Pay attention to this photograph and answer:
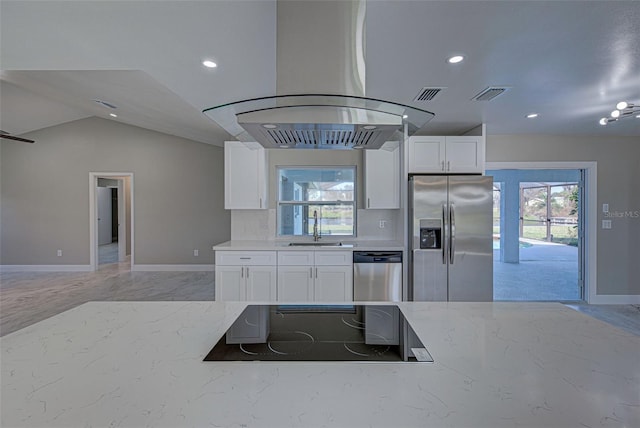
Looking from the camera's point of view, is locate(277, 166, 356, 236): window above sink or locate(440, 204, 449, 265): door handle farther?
locate(277, 166, 356, 236): window above sink

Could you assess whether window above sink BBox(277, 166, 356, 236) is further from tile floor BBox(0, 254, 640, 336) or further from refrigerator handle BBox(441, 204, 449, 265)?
tile floor BBox(0, 254, 640, 336)

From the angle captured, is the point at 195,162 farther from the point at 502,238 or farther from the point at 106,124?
the point at 502,238

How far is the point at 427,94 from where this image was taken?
2.91 m

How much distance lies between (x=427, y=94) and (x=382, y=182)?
4.09 feet

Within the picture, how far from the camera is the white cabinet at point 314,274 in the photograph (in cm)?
355

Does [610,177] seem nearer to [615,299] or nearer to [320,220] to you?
[615,299]

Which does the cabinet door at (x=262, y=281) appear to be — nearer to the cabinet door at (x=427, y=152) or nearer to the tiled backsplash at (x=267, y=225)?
the tiled backsplash at (x=267, y=225)

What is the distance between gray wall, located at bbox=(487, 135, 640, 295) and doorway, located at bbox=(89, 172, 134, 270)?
23.2ft

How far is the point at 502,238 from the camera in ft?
26.2

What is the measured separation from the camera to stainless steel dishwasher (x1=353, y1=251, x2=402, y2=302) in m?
3.56

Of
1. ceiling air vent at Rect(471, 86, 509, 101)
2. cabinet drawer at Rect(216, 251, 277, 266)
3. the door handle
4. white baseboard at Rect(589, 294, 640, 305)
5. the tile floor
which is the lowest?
the tile floor

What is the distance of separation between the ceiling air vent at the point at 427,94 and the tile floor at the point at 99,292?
3425 mm

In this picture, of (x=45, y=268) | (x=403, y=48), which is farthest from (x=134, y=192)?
(x=403, y=48)

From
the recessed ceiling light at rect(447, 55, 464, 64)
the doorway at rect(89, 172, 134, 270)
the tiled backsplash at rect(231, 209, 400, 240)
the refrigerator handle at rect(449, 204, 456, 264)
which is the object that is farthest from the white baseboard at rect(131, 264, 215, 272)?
the recessed ceiling light at rect(447, 55, 464, 64)
